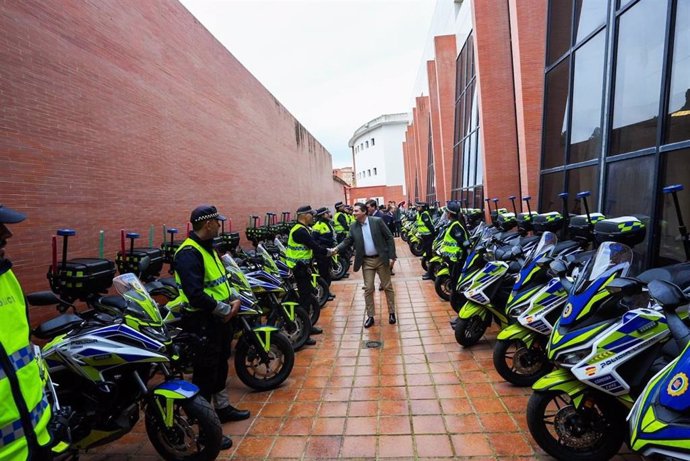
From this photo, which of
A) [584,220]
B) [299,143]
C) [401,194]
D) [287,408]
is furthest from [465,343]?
[401,194]

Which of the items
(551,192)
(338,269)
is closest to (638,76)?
(551,192)

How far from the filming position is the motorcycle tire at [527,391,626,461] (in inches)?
A: 101

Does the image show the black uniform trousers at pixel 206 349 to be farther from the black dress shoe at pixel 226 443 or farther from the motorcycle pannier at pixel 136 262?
the motorcycle pannier at pixel 136 262

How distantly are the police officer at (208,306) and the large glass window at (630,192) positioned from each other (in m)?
4.19

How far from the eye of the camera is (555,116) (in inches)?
303

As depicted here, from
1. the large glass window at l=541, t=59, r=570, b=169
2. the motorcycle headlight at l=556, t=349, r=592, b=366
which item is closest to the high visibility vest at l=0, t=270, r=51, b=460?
the motorcycle headlight at l=556, t=349, r=592, b=366

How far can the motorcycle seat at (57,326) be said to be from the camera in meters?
2.65

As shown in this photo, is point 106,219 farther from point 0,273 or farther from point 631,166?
point 631,166

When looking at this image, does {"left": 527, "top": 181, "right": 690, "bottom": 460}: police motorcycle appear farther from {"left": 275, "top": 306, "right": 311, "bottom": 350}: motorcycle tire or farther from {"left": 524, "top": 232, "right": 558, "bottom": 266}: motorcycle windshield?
{"left": 275, "top": 306, "right": 311, "bottom": 350}: motorcycle tire

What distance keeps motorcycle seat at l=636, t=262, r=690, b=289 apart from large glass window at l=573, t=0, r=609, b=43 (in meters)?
4.52

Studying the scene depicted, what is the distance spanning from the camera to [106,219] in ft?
18.4

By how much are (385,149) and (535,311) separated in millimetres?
49000

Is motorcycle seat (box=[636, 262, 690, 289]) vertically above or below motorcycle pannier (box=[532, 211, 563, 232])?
below

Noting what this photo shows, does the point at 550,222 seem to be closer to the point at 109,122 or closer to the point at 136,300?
the point at 136,300
